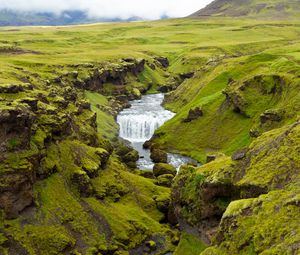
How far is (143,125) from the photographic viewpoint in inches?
5266

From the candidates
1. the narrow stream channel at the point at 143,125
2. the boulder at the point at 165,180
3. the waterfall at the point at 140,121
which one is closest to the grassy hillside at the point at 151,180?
the boulder at the point at 165,180

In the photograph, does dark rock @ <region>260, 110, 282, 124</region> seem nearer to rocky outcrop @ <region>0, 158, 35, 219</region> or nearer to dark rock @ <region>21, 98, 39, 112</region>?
dark rock @ <region>21, 98, 39, 112</region>

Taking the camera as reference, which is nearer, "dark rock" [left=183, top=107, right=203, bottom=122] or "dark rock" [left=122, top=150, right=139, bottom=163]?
"dark rock" [left=122, top=150, right=139, bottom=163]

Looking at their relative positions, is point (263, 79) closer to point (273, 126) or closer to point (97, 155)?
point (273, 126)

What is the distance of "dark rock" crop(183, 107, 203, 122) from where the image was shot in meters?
125

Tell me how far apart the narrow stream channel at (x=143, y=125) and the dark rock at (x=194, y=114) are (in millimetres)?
12178

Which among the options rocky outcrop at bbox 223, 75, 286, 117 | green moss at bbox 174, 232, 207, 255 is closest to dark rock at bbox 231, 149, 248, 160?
green moss at bbox 174, 232, 207, 255

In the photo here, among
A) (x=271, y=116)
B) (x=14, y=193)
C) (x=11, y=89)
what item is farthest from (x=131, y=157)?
(x=14, y=193)

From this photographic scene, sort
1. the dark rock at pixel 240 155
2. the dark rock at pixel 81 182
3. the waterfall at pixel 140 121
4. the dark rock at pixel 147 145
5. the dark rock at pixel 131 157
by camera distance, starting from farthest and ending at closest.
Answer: the waterfall at pixel 140 121
the dark rock at pixel 147 145
the dark rock at pixel 131 157
the dark rock at pixel 81 182
the dark rock at pixel 240 155

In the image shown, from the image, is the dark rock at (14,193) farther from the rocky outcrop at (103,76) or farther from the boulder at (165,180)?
the rocky outcrop at (103,76)

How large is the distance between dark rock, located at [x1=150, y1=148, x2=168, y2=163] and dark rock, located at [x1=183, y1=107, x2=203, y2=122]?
2086 cm

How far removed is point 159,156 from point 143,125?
29505 millimetres

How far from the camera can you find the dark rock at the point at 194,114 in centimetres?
12547

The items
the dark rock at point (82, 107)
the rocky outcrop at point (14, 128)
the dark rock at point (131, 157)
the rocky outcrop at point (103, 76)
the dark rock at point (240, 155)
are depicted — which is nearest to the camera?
the dark rock at point (240, 155)
